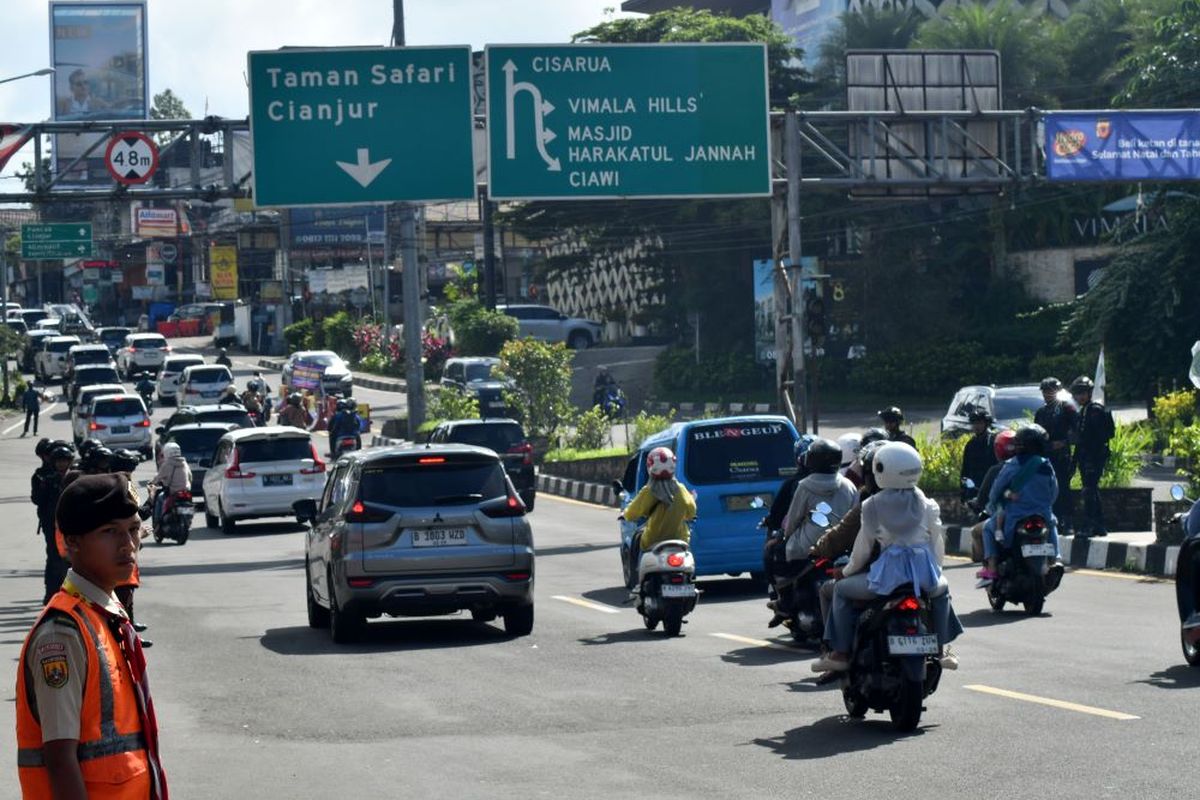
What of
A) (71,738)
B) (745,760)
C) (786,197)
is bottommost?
(745,760)

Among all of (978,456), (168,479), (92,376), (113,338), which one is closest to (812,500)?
(978,456)

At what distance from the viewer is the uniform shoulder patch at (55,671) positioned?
15.9 feet

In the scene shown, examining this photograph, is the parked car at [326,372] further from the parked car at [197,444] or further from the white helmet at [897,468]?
the white helmet at [897,468]

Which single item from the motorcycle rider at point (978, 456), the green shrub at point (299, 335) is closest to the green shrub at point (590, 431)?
the motorcycle rider at point (978, 456)

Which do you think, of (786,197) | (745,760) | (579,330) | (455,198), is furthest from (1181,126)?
(579,330)

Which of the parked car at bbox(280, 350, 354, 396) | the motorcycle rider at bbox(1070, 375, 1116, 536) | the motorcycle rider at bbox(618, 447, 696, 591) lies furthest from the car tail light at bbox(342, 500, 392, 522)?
the parked car at bbox(280, 350, 354, 396)

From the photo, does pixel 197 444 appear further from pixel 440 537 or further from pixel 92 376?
pixel 92 376

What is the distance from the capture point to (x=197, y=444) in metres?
37.2

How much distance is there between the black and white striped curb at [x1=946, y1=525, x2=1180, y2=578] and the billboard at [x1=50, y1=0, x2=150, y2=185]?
98.2 meters

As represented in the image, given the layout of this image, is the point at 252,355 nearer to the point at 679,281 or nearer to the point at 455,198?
the point at 679,281

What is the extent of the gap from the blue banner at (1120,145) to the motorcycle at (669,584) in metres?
17.8

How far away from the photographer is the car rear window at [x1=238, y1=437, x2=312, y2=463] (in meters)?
30.7

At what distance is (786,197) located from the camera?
30.5 meters

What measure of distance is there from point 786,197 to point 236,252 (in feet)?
266
